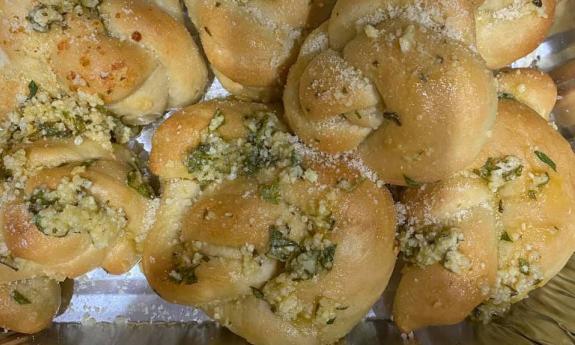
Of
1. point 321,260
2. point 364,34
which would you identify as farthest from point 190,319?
point 364,34

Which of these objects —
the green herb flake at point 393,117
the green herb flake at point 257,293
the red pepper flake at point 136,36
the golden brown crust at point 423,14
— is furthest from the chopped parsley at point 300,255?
the red pepper flake at point 136,36

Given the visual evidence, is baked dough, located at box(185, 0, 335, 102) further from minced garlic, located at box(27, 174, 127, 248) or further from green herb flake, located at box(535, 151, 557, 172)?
green herb flake, located at box(535, 151, 557, 172)

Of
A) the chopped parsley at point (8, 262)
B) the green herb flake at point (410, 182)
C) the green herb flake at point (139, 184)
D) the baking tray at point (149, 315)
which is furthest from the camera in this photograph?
the baking tray at point (149, 315)

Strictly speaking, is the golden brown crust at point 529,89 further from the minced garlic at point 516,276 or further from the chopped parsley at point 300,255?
the chopped parsley at point 300,255

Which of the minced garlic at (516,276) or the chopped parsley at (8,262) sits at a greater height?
the minced garlic at (516,276)

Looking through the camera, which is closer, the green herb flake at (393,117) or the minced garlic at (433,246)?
the green herb flake at (393,117)

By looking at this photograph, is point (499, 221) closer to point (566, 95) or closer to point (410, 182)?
point (410, 182)

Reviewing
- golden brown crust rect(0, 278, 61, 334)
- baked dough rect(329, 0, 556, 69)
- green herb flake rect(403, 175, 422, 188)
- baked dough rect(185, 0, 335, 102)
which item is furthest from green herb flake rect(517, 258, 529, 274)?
golden brown crust rect(0, 278, 61, 334)

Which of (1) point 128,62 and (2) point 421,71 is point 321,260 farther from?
(1) point 128,62
